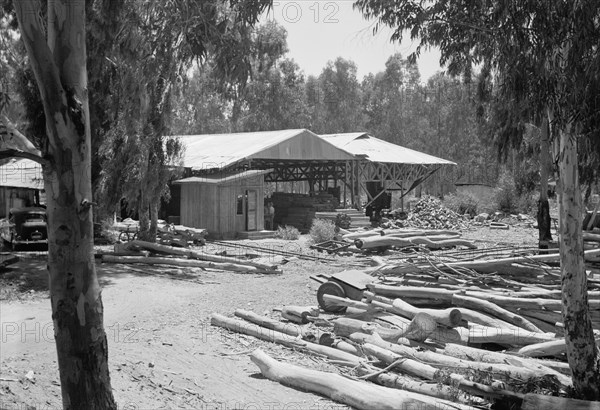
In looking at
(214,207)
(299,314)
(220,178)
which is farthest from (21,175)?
(299,314)

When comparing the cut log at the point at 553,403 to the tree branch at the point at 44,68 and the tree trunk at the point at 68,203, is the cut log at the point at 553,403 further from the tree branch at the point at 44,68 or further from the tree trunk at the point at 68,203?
the tree branch at the point at 44,68

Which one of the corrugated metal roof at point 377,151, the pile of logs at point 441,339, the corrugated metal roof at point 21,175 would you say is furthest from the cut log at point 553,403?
the corrugated metal roof at point 377,151

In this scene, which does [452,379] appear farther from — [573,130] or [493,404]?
[573,130]

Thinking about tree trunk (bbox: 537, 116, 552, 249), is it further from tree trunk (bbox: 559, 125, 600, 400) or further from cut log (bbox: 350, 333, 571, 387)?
tree trunk (bbox: 559, 125, 600, 400)

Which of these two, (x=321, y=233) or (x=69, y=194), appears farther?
(x=321, y=233)

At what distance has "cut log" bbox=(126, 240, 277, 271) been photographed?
1938 centimetres

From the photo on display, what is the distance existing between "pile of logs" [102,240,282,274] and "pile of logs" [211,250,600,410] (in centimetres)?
528

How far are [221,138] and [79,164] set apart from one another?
1379 inches

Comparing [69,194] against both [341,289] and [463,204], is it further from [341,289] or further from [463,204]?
[463,204]

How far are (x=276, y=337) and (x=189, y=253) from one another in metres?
9.78

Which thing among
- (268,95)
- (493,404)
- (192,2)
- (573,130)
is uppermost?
(268,95)

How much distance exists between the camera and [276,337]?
36.8 feet

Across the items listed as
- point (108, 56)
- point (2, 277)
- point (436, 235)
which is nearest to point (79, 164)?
point (2, 277)

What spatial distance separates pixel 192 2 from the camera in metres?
8.10
